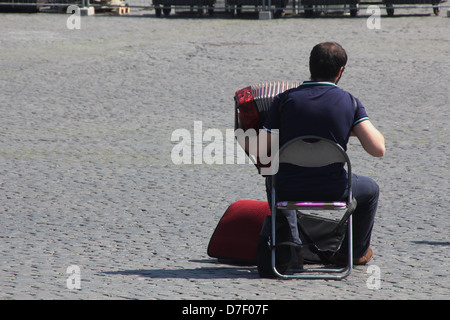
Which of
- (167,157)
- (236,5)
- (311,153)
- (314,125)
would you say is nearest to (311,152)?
(311,153)

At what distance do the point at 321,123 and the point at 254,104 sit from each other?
403mm

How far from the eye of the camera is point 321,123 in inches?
185

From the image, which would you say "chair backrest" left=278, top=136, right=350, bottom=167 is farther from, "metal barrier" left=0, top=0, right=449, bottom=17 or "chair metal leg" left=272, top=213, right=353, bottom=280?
"metal barrier" left=0, top=0, right=449, bottom=17

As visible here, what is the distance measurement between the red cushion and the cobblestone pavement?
0.39 ft

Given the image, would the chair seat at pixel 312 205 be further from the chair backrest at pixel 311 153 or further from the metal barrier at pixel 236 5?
the metal barrier at pixel 236 5

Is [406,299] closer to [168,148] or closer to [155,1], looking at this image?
[168,148]

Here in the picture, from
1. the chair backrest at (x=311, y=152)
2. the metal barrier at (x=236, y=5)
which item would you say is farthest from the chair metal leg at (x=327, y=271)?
the metal barrier at (x=236, y=5)

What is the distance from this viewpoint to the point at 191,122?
1016cm

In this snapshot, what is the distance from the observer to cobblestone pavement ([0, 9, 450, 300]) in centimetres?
486

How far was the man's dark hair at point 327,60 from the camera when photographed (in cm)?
477

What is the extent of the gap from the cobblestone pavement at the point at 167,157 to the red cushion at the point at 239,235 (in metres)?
0.12

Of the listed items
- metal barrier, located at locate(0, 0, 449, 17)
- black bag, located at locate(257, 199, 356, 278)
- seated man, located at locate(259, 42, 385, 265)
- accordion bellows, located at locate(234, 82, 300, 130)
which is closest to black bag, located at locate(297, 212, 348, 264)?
black bag, located at locate(257, 199, 356, 278)

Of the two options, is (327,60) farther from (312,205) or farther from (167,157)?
(167,157)
